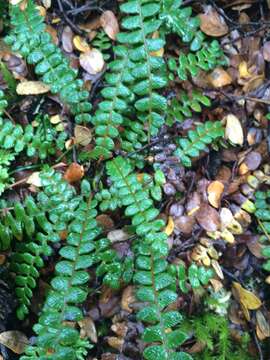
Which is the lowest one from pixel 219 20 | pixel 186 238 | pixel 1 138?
pixel 186 238

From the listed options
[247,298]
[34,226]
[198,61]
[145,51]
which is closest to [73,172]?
[34,226]

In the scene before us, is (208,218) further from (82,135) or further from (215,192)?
(82,135)

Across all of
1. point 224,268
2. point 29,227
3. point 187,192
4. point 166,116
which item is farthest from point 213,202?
point 29,227

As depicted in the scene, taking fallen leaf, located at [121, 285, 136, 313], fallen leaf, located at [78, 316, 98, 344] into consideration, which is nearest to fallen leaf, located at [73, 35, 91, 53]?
fallen leaf, located at [121, 285, 136, 313]

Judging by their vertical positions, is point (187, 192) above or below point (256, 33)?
below

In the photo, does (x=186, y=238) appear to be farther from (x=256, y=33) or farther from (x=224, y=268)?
(x=256, y=33)
